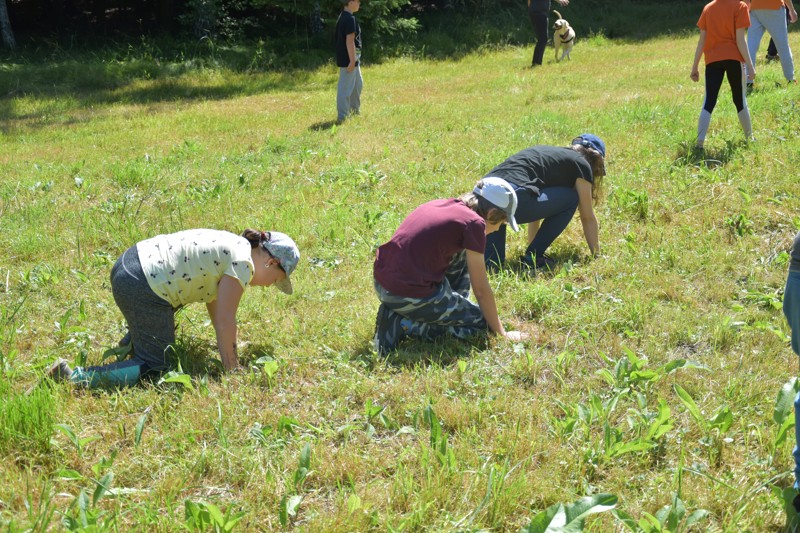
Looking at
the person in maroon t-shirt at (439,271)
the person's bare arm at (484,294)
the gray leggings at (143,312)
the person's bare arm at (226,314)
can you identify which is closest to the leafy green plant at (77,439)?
the gray leggings at (143,312)

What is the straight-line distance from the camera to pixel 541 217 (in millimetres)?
→ 5848

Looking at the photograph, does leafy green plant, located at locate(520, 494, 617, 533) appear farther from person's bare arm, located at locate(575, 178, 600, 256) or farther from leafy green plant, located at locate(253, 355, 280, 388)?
person's bare arm, located at locate(575, 178, 600, 256)

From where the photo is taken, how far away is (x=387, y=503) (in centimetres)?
312

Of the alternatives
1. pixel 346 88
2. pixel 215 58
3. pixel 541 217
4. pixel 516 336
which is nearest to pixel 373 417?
pixel 516 336

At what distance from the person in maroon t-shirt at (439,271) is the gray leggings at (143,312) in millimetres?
1151

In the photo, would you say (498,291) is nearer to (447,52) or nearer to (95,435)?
(95,435)

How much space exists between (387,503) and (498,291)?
241cm

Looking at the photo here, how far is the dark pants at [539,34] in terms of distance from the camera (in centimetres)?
1516

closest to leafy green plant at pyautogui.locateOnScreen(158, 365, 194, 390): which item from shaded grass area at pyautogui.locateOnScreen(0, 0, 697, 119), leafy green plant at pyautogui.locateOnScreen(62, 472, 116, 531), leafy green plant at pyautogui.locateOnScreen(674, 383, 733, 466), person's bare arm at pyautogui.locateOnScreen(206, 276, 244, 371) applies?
person's bare arm at pyautogui.locateOnScreen(206, 276, 244, 371)

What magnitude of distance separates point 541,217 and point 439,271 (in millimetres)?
1596

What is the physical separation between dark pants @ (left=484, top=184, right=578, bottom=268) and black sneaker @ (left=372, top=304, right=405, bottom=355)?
4.29 feet

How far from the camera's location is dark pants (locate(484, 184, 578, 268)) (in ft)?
18.8

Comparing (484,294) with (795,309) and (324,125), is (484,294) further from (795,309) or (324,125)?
(324,125)

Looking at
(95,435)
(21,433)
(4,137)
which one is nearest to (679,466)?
(95,435)
